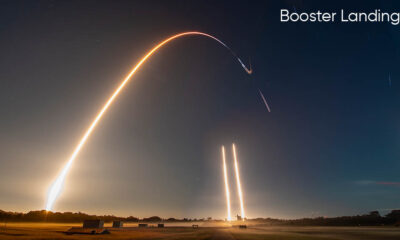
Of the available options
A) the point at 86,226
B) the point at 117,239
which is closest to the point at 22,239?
the point at 117,239

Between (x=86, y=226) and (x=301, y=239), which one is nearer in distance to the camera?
(x=301, y=239)

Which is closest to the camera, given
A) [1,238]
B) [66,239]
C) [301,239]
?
[1,238]

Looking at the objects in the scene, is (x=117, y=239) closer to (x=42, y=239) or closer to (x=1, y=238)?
(x=42, y=239)

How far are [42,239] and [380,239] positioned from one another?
86.8m

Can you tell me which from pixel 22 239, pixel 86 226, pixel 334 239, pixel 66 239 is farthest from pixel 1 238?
pixel 334 239

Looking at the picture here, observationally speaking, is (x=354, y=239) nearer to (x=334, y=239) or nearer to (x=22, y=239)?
(x=334, y=239)

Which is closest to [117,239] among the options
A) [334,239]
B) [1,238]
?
[1,238]

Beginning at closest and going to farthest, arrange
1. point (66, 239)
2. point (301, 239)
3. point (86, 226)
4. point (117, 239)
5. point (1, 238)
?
1. point (1, 238)
2. point (66, 239)
3. point (117, 239)
4. point (301, 239)
5. point (86, 226)

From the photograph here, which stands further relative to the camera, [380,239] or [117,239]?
[380,239]

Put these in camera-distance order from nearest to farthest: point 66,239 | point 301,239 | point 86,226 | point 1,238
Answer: point 1,238 → point 66,239 → point 301,239 → point 86,226

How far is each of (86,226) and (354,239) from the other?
89.6m

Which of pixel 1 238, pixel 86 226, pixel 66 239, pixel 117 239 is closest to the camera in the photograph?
pixel 1 238

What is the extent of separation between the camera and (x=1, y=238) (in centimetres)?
6166

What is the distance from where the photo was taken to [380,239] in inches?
3211
